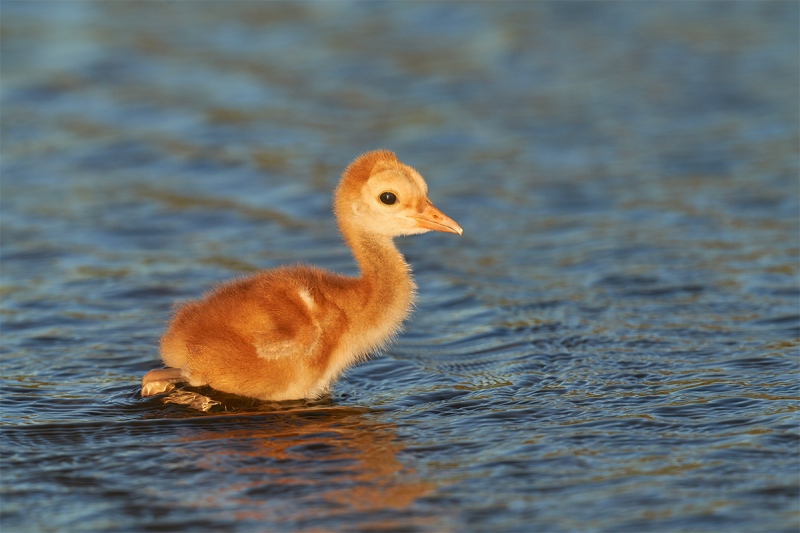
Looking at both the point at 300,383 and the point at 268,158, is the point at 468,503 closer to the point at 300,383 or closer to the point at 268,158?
the point at 300,383

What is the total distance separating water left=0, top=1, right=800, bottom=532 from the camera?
5.64 meters

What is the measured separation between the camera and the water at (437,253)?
564 centimetres

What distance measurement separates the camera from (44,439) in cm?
622

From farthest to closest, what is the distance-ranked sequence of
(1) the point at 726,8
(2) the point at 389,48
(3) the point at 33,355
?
(1) the point at 726,8 < (2) the point at 389,48 < (3) the point at 33,355

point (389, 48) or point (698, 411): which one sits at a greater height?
point (389, 48)

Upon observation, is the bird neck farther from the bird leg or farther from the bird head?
the bird leg

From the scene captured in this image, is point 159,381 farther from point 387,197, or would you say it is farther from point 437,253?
point 437,253

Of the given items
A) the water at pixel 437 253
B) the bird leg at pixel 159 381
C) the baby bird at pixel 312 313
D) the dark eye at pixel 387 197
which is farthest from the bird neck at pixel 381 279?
the bird leg at pixel 159 381

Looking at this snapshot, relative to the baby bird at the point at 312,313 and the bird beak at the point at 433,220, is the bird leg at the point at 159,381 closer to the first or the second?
the baby bird at the point at 312,313

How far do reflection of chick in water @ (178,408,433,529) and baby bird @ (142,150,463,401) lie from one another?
0.84 feet

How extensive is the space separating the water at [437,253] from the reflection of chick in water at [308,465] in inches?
0.8

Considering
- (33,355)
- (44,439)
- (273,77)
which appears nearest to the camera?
(44,439)

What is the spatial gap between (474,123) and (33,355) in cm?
717

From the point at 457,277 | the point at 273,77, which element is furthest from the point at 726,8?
the point at 457,277
